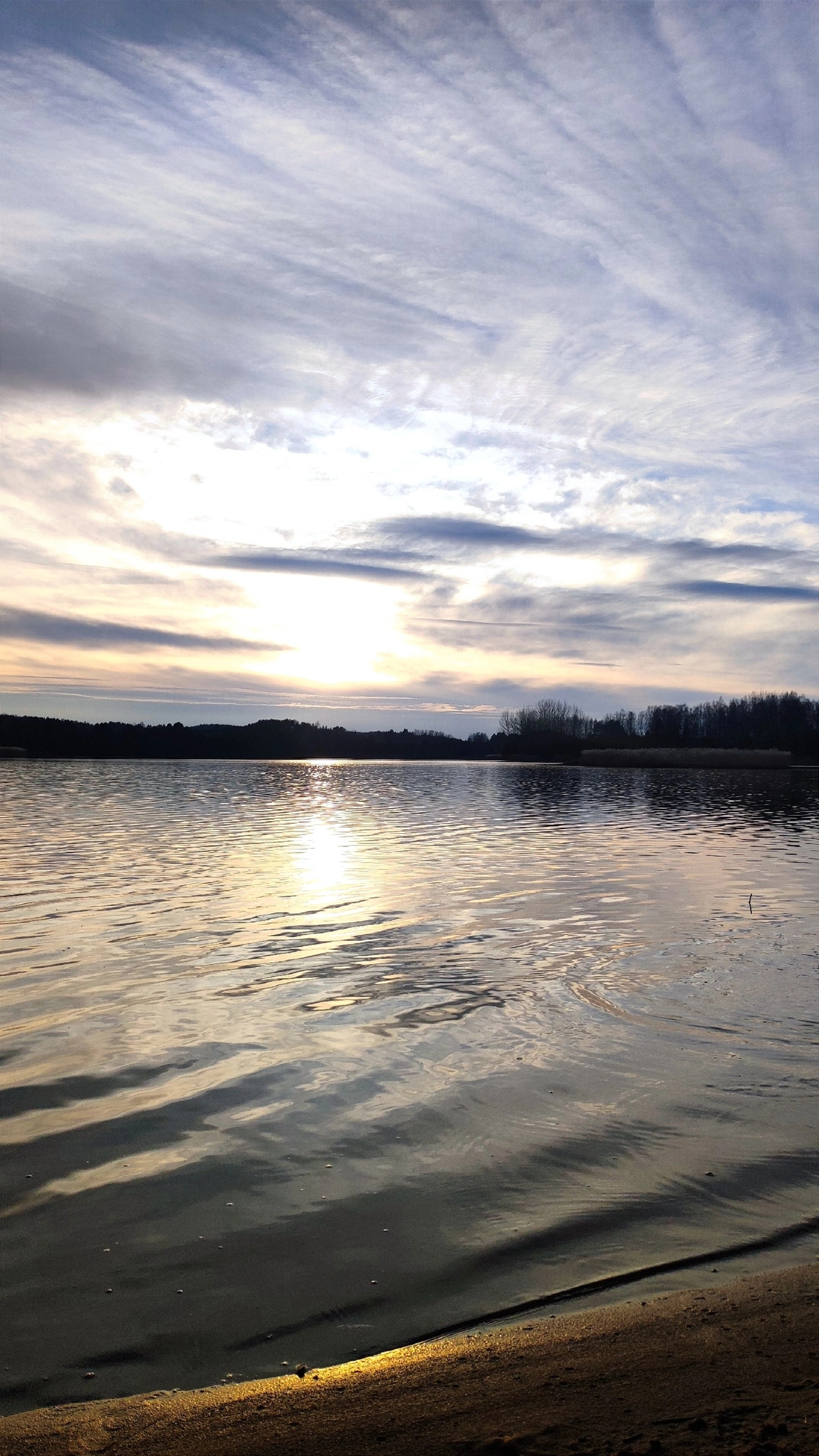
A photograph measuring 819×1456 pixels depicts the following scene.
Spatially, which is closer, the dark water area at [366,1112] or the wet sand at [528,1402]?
the wet sand at [528,1402]

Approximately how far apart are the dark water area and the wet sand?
0.83 ft

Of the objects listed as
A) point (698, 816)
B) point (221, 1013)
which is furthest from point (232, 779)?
point (221, 1013)

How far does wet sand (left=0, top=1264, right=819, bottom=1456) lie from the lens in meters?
3.55

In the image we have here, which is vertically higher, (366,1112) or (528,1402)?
(528,1402)

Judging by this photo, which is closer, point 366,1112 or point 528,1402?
point 528,1402

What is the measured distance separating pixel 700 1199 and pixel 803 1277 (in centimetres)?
115

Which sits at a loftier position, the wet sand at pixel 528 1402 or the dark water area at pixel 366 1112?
the wet sand at pixel 528 1402

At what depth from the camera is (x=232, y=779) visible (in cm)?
9069

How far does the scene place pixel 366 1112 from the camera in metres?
7.64

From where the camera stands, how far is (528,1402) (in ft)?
12.6

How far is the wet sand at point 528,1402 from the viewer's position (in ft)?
11.6

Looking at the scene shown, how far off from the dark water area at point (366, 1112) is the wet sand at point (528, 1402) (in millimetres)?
253

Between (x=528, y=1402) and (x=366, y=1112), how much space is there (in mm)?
3940

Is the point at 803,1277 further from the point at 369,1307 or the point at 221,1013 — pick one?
the point at 221,1013
